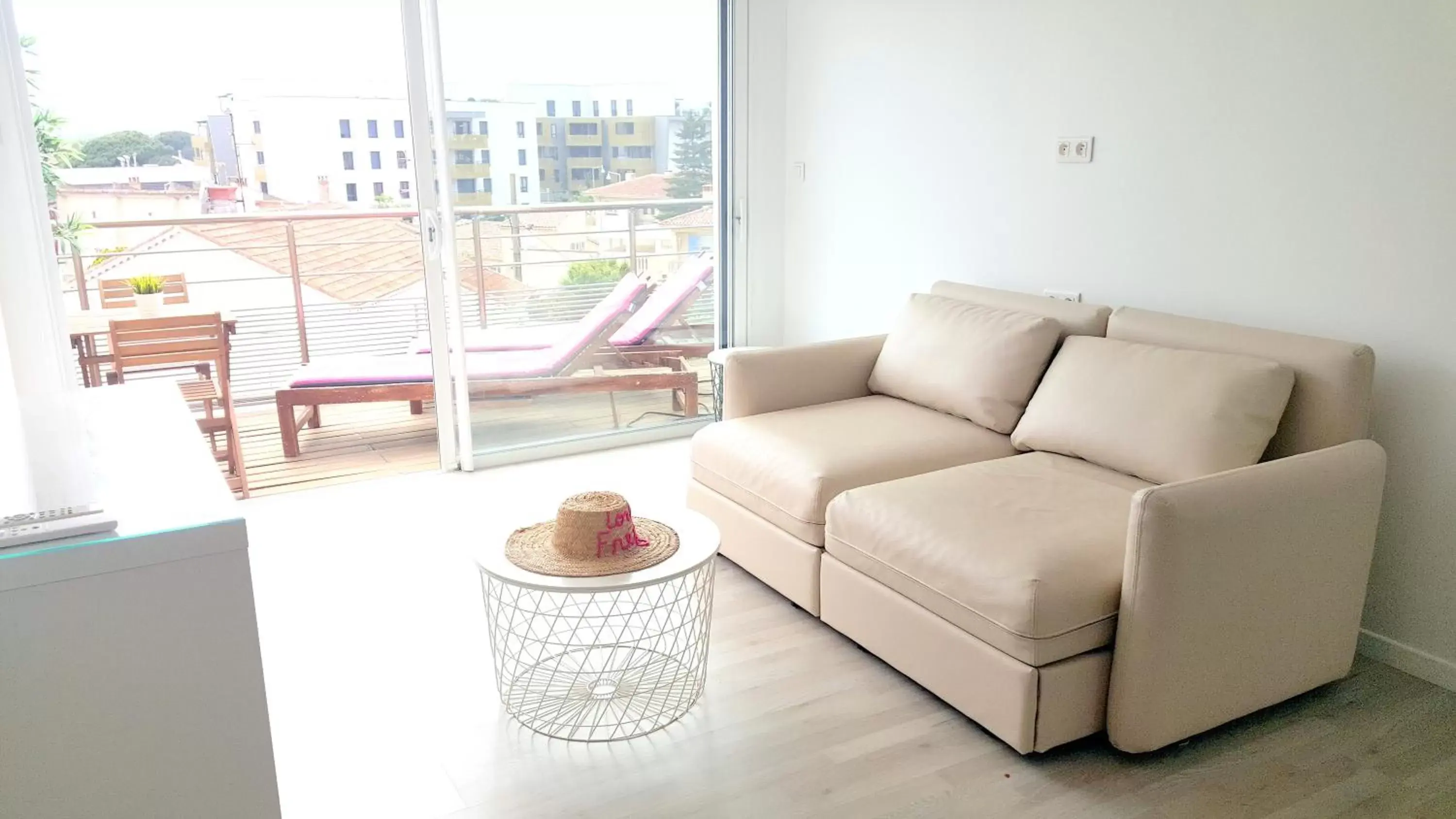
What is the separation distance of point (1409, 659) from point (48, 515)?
3008 mm

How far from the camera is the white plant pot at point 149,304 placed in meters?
4.12

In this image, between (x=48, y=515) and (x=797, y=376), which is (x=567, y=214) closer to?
(x=797, y=376)

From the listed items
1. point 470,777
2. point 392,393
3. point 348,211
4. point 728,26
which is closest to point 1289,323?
point 470,777

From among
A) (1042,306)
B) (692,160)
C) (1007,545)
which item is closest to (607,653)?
(1007,545)

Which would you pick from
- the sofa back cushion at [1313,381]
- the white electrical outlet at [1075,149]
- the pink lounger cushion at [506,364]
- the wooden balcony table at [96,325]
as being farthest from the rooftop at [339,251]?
the sofa back cushion at [1313,381]

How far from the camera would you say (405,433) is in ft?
16.3

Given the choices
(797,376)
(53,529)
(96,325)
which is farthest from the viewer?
(96,325)

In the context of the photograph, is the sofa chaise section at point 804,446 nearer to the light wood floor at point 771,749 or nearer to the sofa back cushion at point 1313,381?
the light wood floor at point 771,749

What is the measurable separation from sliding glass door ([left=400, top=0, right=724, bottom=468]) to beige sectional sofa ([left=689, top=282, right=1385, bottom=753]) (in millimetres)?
1388

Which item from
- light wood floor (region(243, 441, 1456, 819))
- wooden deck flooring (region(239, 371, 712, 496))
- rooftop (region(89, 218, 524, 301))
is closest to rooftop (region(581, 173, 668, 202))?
wooden deck flooring (region(239, 371, 712, 496))

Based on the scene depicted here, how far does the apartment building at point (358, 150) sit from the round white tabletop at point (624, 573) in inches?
80.9

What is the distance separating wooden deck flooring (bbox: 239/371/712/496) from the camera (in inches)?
173

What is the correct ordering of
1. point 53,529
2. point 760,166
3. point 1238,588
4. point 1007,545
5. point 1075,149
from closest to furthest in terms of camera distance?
point 53,529 → point 1238,588 → point 1007,545 → point 1075,149 → point 760,166

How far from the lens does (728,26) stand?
15.1 feet
